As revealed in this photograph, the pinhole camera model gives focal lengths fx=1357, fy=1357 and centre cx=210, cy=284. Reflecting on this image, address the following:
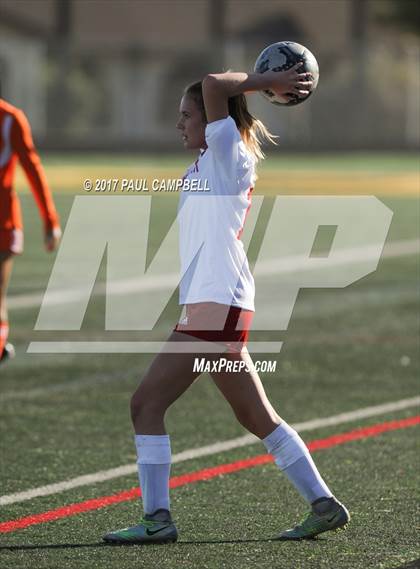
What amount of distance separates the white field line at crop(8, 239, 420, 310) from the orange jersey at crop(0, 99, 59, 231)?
9.68ft

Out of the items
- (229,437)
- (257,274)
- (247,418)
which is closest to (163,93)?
(257,274)

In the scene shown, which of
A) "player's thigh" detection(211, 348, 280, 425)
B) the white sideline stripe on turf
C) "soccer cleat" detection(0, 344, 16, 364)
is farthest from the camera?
"soccer cleat" detection(0, 344, 16, 364)

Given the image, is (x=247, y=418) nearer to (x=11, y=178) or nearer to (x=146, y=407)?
(x=146, y=407)

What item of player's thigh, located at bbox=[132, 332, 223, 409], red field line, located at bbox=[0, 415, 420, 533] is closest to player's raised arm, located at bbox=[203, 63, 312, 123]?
player's thigh, located at bbox=[132, 332, 223, 409]

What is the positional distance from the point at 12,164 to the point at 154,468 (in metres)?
3.94

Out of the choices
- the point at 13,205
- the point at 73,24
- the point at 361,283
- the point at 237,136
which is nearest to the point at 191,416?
the point at 13,205

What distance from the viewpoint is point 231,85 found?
4984 millimetres

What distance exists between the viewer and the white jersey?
5.11 meters

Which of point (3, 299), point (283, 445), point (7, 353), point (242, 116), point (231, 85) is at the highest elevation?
point (231, 85)

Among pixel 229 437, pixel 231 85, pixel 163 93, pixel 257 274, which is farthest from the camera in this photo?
pixel 163 93

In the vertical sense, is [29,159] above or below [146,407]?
below

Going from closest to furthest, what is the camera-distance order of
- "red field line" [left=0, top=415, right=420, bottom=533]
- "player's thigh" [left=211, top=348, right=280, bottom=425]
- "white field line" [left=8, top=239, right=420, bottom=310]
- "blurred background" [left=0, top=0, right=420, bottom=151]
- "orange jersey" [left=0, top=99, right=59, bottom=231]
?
"player's thigh" [left=211, top=348, right=280, bottom=425] < "red field line" [left=0, top=415, right=420, bottom=533] < "orange jersey" [left=0, top=99, right=59, bottom=231] < "white field line" [left=8, top=239, right=420, bottom=310] < "blurred background" [left=0, top=0, right=420, bottom=151]

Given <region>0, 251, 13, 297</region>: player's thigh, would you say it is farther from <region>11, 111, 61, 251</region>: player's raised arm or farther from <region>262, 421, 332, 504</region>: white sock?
<region>262, 421, 332, 504</region>: white sock

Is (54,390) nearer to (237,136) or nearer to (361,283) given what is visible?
(237,136)
